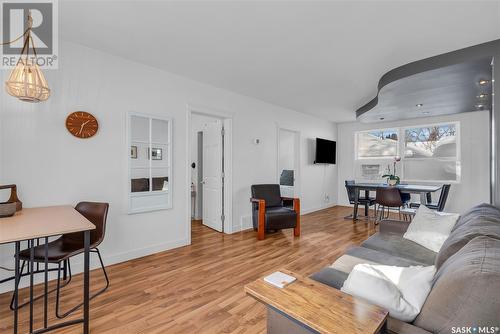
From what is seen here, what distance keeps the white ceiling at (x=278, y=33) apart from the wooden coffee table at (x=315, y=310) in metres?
2.13

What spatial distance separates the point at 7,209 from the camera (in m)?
1.85

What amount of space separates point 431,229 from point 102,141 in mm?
3729

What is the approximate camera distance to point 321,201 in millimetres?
6559

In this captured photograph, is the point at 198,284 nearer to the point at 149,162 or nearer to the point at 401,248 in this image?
the point at 149,162

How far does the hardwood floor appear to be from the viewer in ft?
5.95

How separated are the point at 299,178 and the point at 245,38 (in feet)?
13.0

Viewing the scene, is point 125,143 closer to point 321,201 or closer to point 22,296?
point 22,296

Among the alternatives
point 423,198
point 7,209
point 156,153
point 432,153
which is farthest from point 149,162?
point 432,153

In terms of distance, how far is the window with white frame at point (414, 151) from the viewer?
5.38 m

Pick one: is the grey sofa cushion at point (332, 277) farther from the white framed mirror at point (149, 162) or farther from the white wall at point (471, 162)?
the white wall at point (471, 162)

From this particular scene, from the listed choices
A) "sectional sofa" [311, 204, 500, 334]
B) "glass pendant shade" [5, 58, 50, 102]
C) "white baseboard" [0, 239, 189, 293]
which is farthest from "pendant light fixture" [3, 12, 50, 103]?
"sectional sofa" [311, 204, 500, 334]

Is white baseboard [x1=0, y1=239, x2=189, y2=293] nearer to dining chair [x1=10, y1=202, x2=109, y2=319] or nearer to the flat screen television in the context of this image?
dining chair [x1=10, y1=202, x2=109, y2=319]

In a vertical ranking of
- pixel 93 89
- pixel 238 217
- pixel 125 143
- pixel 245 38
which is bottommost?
pixel 238 217

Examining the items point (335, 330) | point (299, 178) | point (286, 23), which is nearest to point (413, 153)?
point (299, 178)
